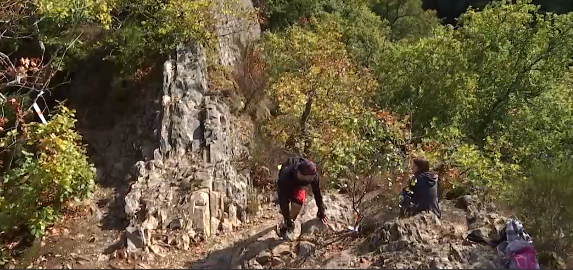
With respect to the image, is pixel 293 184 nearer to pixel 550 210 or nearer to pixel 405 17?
pixel 550 210

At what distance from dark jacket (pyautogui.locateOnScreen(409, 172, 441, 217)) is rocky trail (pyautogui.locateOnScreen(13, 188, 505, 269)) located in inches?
6.5

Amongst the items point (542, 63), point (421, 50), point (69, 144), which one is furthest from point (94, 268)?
point (542, 63)

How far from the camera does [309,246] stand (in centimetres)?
682

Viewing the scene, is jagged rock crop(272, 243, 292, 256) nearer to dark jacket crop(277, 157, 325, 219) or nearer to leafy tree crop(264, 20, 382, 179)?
dark jacket crop(277, 157, 325, 219)

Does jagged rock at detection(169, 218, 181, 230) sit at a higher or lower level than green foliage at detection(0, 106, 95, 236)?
lower

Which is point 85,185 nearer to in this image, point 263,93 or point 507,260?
point 263,93

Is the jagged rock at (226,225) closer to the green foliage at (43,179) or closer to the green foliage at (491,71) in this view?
the green foliage at (43,179)

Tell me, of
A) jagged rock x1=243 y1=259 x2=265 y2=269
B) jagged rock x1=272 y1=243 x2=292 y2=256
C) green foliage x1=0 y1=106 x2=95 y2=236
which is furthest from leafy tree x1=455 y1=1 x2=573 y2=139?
green foliage x1=0 y1=106 x2=95 y2=236

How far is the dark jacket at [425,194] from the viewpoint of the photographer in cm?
710

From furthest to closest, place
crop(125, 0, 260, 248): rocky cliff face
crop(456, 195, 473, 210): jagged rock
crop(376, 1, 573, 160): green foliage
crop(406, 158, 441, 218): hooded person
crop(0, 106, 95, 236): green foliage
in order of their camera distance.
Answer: crop(376, 1, 573, 160): green foliage < crop(456, 195, 473, 210): jagged rock < crop(125, 0, 260, 248): rocky cliff face < crop(0, 106, 95, 236): green foliage < crop(406, 158, 441, 218): hooded person

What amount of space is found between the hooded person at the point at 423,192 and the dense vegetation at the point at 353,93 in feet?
3.04

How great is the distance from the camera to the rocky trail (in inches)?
250

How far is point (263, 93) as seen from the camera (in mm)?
12617

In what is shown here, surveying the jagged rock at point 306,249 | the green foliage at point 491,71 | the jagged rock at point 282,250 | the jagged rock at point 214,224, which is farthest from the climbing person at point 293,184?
the green foliage at point 491,71
